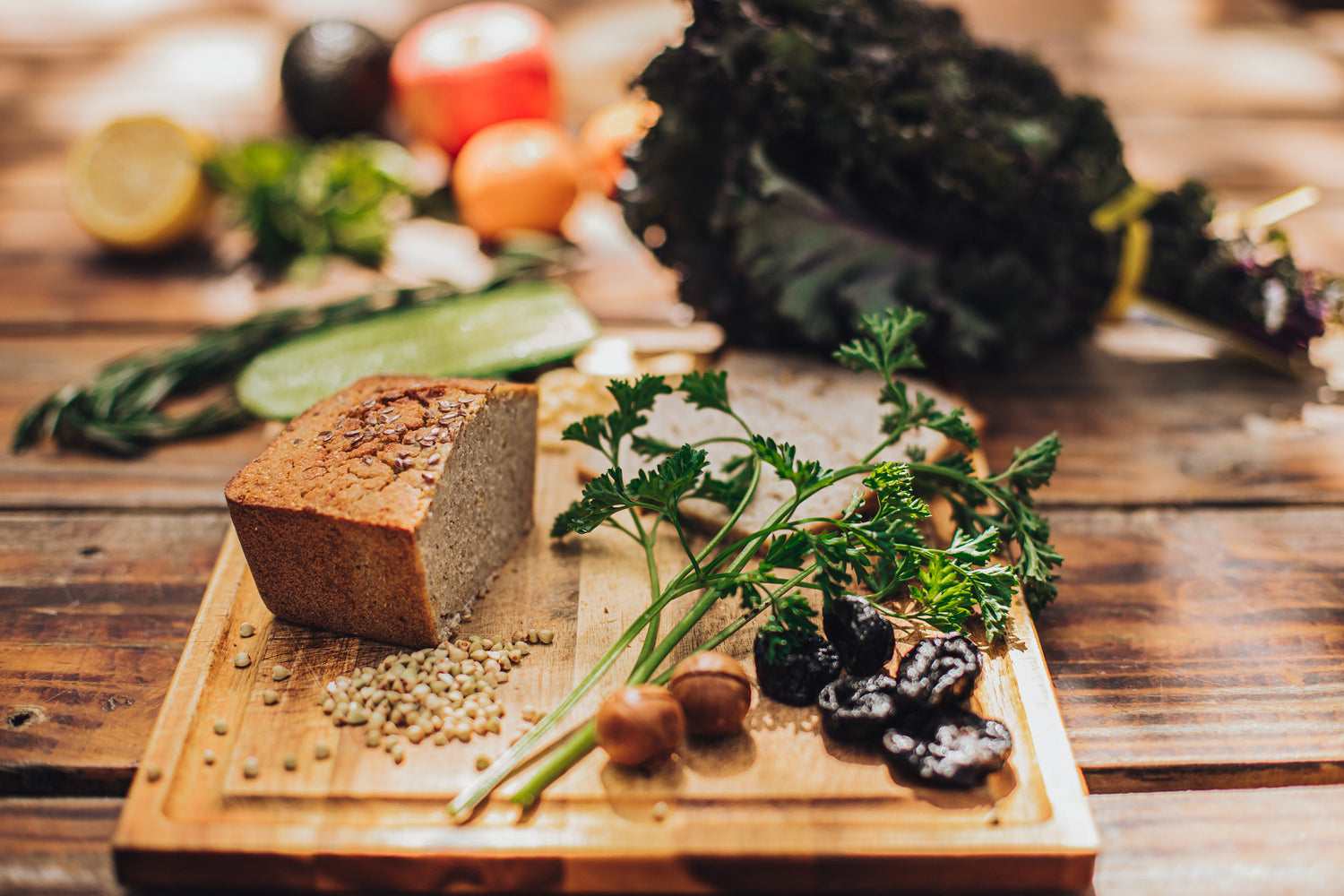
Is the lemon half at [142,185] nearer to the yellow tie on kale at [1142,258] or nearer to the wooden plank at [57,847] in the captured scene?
the wooden plank at [57,847]

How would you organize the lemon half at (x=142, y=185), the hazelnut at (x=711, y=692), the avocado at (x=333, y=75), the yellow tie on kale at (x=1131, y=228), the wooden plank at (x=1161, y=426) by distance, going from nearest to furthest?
the hazelnut at (x=711, y=692) → the wooden plank at (x=1161, y=426) → the yellow tie on kale at (x=1131, y=228) → the lemon half at (x=142, y=185) → the avocado at (x=333, y=75)

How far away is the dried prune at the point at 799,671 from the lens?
1.83 m

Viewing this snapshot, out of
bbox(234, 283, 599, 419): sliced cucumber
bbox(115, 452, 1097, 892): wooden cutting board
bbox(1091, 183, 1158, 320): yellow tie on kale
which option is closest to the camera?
bbox(115, 452, 1097, 892): wooden cutting board

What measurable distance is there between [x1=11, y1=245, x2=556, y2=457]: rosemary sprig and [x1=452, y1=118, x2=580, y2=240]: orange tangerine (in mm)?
249

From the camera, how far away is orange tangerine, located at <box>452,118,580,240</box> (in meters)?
3.23

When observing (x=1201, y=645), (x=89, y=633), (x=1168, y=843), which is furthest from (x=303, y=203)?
(x=1168, y=843)

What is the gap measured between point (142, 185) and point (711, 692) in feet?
9.08

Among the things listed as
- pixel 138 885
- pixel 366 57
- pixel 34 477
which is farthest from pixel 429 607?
pixel 366 57

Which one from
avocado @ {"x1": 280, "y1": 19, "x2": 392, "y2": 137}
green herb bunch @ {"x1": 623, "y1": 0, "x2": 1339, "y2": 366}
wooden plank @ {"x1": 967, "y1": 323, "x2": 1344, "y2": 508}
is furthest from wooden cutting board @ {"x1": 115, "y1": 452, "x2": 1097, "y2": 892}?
avocado @ {"x1": 280, "y1": 19, "x2": 392, "y2": 137}

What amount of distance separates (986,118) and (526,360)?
1445mm

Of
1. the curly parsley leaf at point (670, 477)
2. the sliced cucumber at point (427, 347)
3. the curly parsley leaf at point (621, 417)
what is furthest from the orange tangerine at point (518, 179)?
the curly parsley leaf at point (670, 477)

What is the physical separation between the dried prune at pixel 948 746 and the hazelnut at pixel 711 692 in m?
0.28

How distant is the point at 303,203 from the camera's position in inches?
131

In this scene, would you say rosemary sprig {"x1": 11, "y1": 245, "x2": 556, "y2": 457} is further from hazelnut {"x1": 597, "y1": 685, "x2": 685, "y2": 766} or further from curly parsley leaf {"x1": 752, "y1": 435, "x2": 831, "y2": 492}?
hazelnut {"x1": 597, "y1": 685, "x2": 685, "y2": 766}
